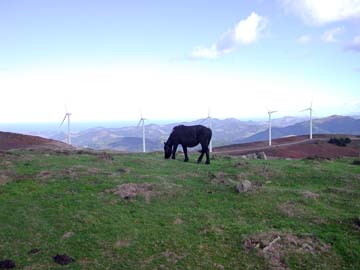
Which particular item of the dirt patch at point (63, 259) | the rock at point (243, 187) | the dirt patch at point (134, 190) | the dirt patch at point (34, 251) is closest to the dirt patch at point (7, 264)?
the dirt patch at point (34, 251)

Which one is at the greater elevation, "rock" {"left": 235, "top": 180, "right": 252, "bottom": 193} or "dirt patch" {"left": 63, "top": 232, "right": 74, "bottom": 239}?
"rock" {"left": 235, "top": 180, "right": 252, "bottom": 193}

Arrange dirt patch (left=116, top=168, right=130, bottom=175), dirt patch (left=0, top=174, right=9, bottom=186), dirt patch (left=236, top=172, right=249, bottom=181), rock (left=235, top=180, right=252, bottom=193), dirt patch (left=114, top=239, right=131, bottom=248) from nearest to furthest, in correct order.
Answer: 1. dirt patch (left=114, top=239, right=131, bottom=248)
2. rock (left=235, top=180, right=252, bottom=193)
3. dirt patch (left=0, top=174, right=9, bottom=186)
4. dirt patch (left=236, top=172, right=249, bottom=181)
5. dirt patch (left=116, top=168, right=130, bottom=175)

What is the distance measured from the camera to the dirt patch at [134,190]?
676 inches

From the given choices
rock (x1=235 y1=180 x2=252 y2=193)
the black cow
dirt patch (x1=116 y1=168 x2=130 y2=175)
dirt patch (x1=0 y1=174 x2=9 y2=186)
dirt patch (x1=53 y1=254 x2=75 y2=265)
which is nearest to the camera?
dirt patch (x1=53 y1=254 x2=75 y2=265)

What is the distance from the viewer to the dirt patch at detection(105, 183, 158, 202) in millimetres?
17172

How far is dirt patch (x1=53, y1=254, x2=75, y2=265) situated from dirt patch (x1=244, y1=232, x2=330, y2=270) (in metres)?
5.77

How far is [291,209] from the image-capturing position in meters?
16.0

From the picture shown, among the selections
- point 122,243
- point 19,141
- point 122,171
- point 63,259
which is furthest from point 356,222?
point 19,141

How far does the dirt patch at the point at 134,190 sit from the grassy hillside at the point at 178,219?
5 centimetres

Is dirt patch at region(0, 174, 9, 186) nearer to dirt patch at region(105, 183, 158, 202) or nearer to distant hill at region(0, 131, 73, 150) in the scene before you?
dirt patch at region(105, 183, 158, 202)

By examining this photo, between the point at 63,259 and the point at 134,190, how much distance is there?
6158 millimetres

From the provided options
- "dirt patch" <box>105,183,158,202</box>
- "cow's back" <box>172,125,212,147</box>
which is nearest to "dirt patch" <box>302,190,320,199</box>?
"dirt patch" <box>105,183,158,202</box>

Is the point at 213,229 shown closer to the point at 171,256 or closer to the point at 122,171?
the point at 171,256

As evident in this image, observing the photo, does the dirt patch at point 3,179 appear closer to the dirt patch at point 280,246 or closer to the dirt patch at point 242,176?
the dirt patch at point 242,176
